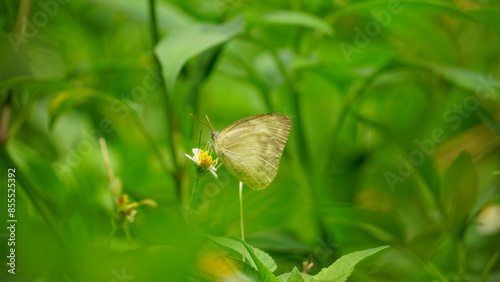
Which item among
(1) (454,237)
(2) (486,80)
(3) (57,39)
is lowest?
(1) (454,237)

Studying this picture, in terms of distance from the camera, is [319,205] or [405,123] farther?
[405,123]

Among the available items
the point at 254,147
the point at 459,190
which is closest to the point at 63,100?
the point at 254,147

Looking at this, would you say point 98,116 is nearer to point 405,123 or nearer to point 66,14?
point 66,14

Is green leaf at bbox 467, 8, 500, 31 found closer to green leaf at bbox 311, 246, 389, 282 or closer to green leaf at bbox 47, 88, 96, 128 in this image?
green leaf at bbox 311, 246, 389, 282

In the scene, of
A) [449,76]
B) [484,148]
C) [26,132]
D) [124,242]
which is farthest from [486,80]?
[26,132]
